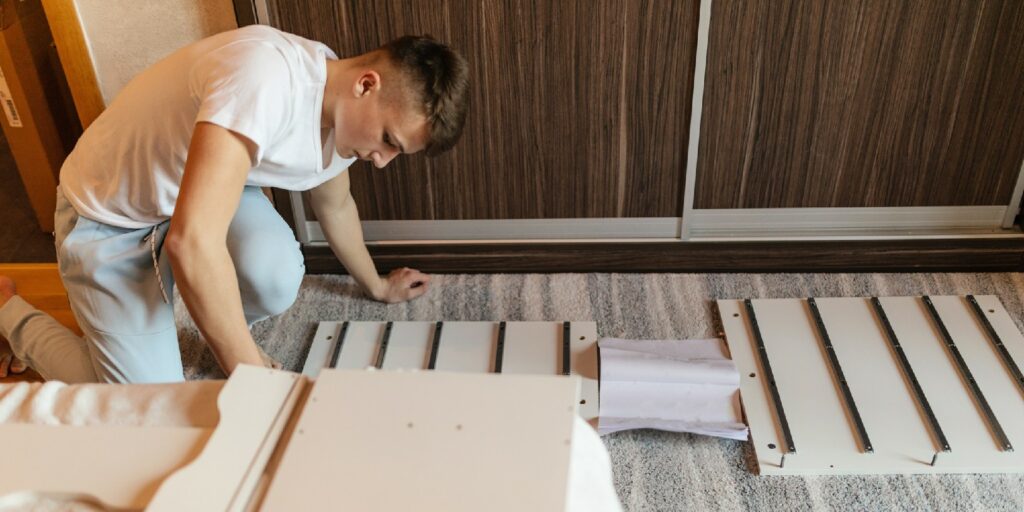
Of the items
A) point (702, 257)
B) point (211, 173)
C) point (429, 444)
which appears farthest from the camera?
point (702, 257)

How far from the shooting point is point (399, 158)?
5.71ft

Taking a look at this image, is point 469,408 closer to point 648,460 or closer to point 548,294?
point 648,460

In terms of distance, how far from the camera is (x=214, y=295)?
1024mm

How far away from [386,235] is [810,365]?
93 cm

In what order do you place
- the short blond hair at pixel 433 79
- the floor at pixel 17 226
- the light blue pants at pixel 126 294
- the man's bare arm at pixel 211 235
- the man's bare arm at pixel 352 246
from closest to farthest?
1. the man's bare arm at pixel 211 235
2. the short blond hair at pixel 433 79
3. the light blue pants at pixel 126 294
4. the man's bare arm at pixel 352 246
5. the floor at pixel 17 226

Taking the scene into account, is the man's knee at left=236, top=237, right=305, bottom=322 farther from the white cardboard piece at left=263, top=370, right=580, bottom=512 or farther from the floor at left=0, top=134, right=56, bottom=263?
the floor at left=0, top=134, right=56, bottom=263

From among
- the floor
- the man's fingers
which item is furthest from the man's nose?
the floor

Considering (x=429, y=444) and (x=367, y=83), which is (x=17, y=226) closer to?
(x=367, y=83)

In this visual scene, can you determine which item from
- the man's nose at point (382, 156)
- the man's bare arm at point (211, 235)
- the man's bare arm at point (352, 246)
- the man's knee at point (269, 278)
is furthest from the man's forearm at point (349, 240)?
the man's bare arm at point (211, 235)

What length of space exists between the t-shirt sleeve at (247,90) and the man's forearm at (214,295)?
0.14m

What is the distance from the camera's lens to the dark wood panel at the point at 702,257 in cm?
179

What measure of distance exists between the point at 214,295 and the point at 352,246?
0.61 m

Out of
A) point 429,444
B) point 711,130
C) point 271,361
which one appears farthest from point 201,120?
point 711,130

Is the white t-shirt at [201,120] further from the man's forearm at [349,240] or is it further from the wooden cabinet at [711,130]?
the wooden cabinet at [711,130]
